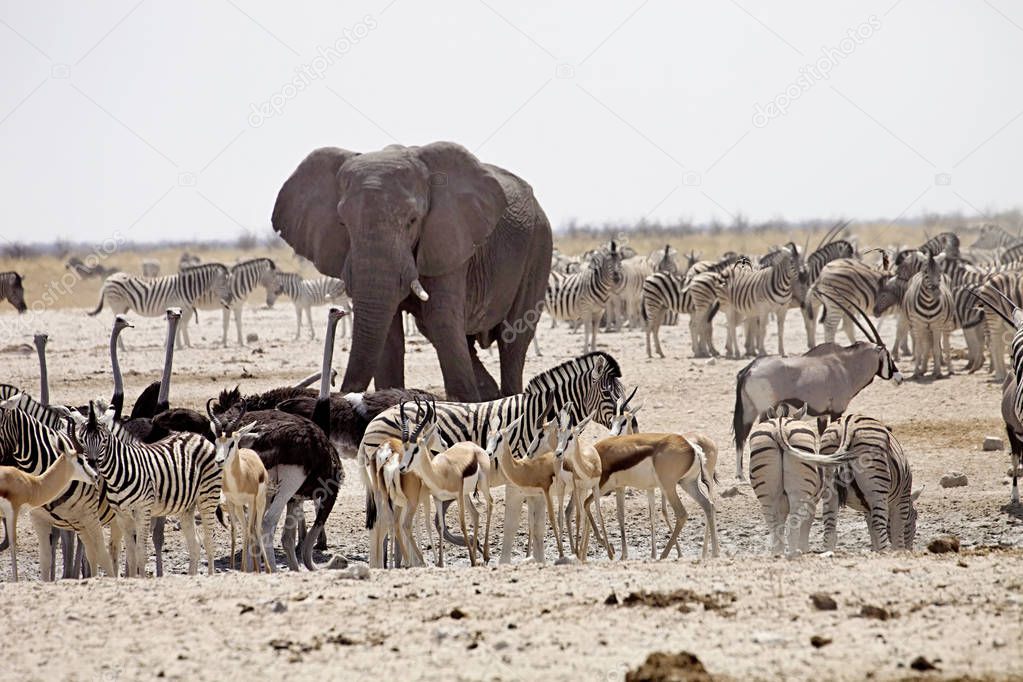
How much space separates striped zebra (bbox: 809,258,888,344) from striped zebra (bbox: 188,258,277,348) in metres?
10.1

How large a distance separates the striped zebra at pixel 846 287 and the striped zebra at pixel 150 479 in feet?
46.2

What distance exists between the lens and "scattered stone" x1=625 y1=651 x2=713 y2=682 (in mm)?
5625

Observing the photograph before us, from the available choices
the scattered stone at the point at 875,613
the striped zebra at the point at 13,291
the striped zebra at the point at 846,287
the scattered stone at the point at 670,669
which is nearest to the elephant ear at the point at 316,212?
the scattered stone at the point at 875,613

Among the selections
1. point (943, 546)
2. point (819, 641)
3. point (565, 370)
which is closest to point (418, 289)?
point (565, 370)

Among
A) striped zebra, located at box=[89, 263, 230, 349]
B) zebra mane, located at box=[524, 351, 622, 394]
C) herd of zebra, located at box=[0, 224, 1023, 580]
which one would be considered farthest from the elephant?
striped zebra, located at box=[89, 263, 230, 349]

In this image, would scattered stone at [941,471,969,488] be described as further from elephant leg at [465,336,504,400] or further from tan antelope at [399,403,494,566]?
elephant leg at [465,336,504,400]

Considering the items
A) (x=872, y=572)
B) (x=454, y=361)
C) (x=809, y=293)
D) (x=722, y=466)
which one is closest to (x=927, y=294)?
(x=809, y=293)

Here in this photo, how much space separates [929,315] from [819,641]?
14.1m

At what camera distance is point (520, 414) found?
37.7 feet

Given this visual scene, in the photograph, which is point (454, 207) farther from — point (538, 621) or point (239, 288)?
point (239, 288)

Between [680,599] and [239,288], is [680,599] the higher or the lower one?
the lower one

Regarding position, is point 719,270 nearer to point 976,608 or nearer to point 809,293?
point 809,293

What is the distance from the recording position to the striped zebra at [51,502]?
9352 mm

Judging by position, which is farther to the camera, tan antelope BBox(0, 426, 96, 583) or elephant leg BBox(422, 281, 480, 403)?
elephant leg BBox(422, 281, 480, 403)
